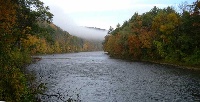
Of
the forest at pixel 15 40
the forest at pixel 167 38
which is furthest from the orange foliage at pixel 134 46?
the forest at pixel 15 40

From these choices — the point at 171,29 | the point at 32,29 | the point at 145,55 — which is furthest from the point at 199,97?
the point at 145,55

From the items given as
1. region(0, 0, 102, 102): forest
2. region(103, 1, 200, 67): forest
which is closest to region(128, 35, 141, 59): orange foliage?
region(103, 1, 200, 67): forest

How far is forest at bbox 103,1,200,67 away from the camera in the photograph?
2557 inches

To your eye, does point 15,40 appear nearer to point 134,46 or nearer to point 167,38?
point 167,38

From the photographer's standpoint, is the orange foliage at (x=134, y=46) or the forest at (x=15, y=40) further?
the orange foliage at (x=134, y=46)

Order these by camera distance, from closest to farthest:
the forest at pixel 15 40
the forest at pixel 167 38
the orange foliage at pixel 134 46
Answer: the forest at pixel 15 40 → the forest at pixel 167 38 → the orange foliage at pixel 134 46

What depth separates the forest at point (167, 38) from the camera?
64.9m

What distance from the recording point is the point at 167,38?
77688 millimetres

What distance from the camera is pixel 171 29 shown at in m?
74.6

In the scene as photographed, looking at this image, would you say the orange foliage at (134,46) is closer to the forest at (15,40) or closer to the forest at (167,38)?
the forest at (167,38)

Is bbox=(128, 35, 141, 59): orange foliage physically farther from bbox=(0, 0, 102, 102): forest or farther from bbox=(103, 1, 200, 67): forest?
bbox=(0, 0, 102, 102): forest

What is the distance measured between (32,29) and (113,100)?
31.1 meters

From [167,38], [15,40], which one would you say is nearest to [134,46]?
[167,38]

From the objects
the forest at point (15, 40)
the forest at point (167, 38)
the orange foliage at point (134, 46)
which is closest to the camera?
the forest at point (15, 40)
